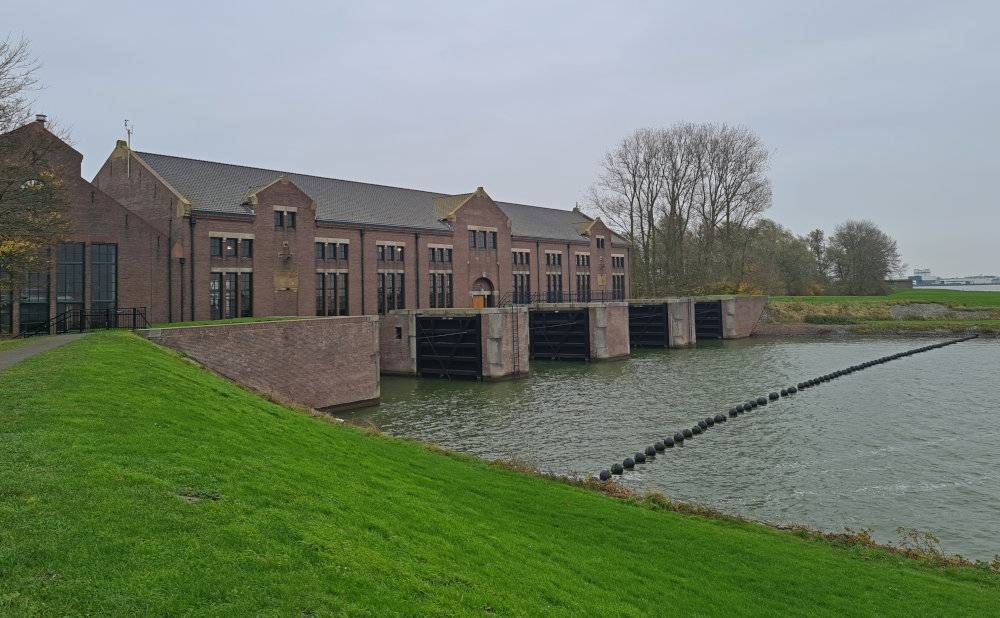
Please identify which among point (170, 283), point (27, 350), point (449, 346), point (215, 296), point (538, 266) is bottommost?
point (449, 346)

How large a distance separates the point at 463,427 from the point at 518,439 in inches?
114

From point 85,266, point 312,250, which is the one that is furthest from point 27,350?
point 312,250

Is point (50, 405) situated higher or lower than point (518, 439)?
higher

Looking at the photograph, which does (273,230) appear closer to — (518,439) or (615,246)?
(518,439)

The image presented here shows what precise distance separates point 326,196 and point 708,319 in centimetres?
3820

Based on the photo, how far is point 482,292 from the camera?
51.4m

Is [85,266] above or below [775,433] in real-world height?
above

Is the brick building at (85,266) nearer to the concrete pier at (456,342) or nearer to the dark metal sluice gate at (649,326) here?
the concrete pier at (456,342)

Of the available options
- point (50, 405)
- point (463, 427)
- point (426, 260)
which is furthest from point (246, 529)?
point (426, 260)

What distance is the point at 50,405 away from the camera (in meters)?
9.35

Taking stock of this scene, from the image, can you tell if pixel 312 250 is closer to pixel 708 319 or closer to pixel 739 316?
pixel 708 319

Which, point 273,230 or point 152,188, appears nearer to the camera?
point 152,188

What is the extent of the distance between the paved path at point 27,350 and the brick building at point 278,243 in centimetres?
864

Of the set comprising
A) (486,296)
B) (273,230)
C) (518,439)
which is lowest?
(518,439)
